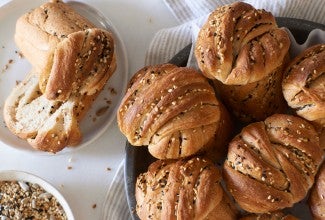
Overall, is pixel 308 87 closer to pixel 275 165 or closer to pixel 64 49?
pixel 275 165

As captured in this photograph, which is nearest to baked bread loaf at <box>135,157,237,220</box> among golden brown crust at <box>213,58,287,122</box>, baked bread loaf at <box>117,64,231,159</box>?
baked bread loaf at <box>117,64,231,159</box>

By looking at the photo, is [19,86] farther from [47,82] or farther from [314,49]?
[314,49]

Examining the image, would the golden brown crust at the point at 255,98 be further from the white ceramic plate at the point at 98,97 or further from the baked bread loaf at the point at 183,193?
the white ceramic plate at the point at 98,97

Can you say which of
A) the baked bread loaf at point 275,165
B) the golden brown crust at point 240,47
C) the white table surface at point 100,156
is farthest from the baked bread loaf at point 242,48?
the white table surface at point 100,156

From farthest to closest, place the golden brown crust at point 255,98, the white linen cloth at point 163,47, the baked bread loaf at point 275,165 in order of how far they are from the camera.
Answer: the white linen cloth at point 163,47
the golden brown crust at point 255,98
the baked bread loaf at point 275,165

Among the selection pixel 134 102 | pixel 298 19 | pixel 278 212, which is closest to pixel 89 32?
pixel 134 102

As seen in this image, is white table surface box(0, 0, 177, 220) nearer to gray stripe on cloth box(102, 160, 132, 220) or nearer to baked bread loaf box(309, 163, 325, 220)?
gray stripe on cloth box(102, 160, 132, 220)
